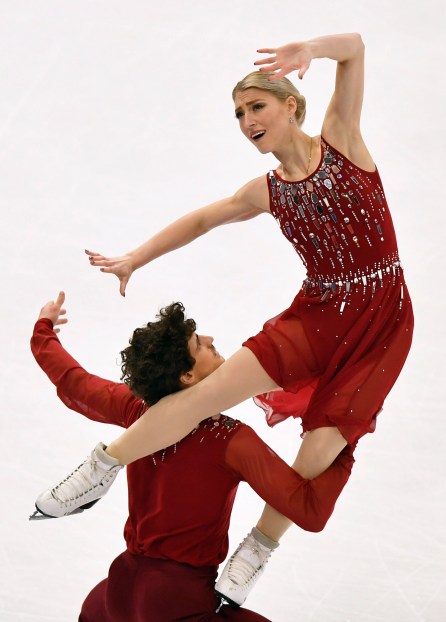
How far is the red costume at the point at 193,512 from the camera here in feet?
11.1

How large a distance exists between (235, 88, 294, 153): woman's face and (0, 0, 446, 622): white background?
5.22 feet

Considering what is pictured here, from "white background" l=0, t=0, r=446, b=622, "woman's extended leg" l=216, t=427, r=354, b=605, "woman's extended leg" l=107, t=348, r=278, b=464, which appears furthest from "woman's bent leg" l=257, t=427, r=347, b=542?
"white background" l=0, t=0, r=446, b=622

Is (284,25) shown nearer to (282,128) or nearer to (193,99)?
(193,99)

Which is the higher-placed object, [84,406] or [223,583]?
[84,406]

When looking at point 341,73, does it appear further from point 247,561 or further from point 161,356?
point 247,561

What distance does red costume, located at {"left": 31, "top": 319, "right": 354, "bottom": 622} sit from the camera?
3.38 metres

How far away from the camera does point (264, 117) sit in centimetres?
357

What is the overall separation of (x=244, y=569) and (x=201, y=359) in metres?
0.65

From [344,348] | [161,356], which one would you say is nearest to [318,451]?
[344,348]

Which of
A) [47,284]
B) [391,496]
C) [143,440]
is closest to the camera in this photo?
[143,440]

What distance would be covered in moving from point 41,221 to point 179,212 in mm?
734

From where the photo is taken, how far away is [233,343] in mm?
5301

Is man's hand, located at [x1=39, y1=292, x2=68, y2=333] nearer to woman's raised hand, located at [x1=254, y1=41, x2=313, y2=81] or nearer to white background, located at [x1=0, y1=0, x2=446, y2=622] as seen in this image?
white background, located at [x1=0, y1=0, x2=446, y2=622]

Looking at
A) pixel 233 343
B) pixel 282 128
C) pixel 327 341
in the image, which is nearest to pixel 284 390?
pixel 327 341
